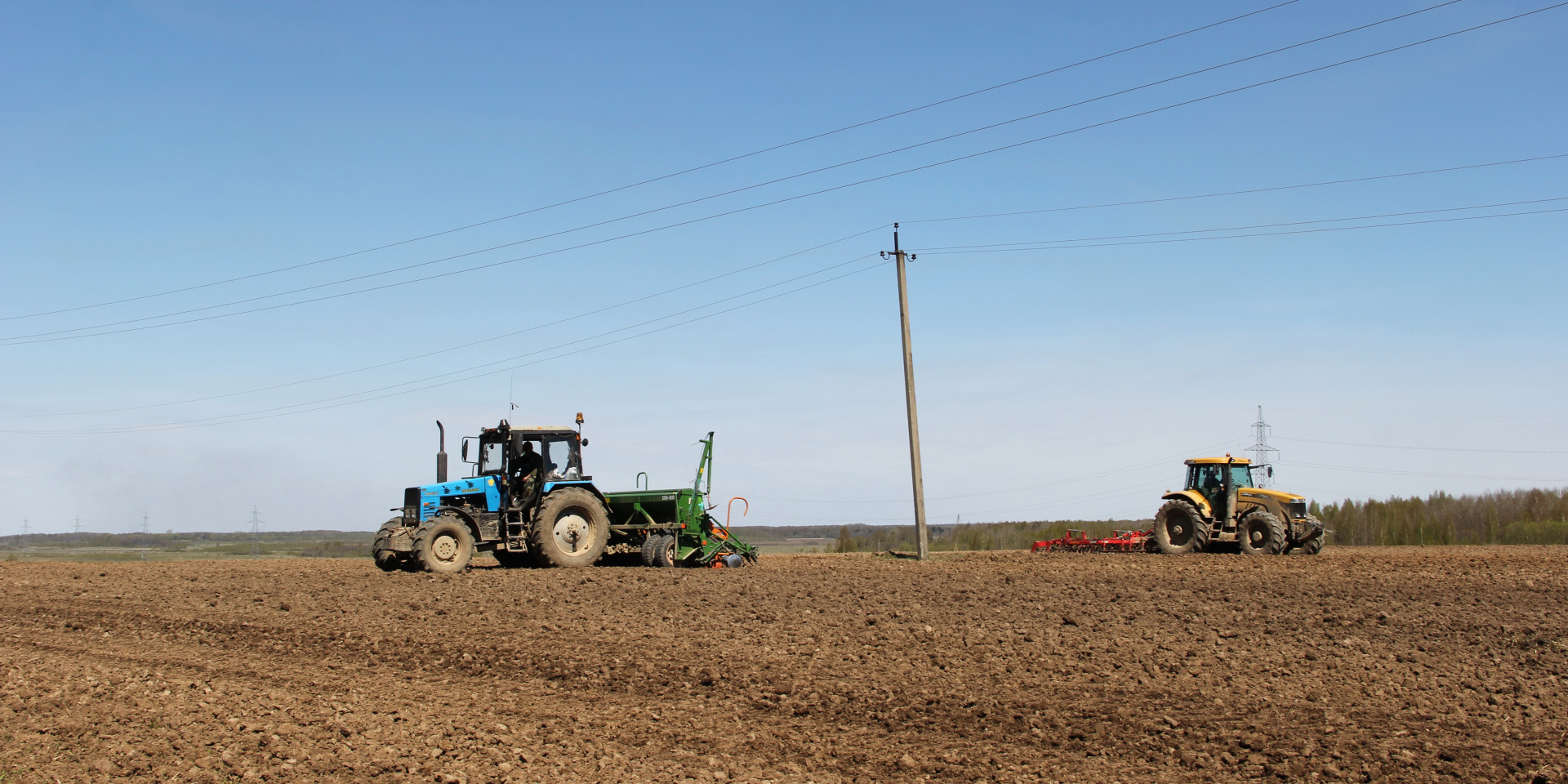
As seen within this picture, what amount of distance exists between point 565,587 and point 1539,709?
1077cm

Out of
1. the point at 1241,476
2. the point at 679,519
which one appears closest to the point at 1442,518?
the point at 1241,476

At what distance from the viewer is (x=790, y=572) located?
1769cm

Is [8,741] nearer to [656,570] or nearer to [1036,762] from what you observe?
[1036,762]

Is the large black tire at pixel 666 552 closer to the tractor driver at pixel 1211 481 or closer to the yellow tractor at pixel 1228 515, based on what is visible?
the yellow tractor at pixel 1228 515

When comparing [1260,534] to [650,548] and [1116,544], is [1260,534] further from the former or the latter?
[650,548]

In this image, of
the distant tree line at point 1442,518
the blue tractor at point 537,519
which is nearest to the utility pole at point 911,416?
the blue tractor at point 537,519

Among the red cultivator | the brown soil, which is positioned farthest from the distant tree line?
the brown soil

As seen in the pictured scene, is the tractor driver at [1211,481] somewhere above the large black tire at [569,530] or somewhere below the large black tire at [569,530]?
above

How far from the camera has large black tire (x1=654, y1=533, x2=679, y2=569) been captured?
730 inches

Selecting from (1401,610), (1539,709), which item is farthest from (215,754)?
(1401,610)

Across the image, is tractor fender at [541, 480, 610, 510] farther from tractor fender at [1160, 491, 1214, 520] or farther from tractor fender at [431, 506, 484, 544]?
tractor fender at [1160, 491, 1214, 520]

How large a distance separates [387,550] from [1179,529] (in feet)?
54.6

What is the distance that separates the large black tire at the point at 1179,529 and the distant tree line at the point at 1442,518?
1562 cm

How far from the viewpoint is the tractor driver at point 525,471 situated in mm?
18250
